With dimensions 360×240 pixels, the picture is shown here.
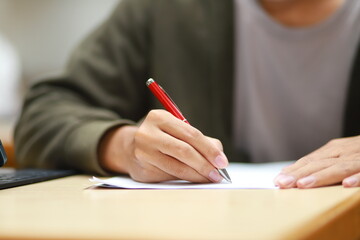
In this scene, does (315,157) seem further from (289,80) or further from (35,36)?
(35,36)

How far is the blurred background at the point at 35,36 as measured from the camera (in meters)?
2.67

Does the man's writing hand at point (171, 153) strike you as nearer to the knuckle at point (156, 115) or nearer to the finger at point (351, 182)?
the knuckle at point (156, 115)

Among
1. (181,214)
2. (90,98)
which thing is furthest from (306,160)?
(90,98)

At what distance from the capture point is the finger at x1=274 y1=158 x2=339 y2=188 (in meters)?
0.59

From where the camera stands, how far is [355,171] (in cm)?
62

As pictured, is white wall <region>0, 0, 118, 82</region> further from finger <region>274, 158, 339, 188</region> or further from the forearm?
finger <region>274, 158, 339, 188</region>

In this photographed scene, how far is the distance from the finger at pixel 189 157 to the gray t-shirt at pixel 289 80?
49 cm

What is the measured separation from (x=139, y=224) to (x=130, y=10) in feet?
2.91

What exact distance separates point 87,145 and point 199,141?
0.26 metres

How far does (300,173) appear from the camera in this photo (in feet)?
1.99

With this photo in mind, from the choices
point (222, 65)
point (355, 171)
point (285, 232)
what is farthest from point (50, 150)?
point (285, 232)

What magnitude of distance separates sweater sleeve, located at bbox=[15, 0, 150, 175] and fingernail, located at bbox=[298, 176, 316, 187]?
33cm

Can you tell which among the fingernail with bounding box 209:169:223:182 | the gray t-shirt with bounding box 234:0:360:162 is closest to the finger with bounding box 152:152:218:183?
the fingernail with bounding box 209:169:223:182

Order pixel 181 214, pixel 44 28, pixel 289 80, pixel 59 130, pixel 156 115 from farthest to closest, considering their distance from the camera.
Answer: pixel 44 28 < pixel 289 80 < pixel 59 130 < pixel 156 115 < pixel 181 214
